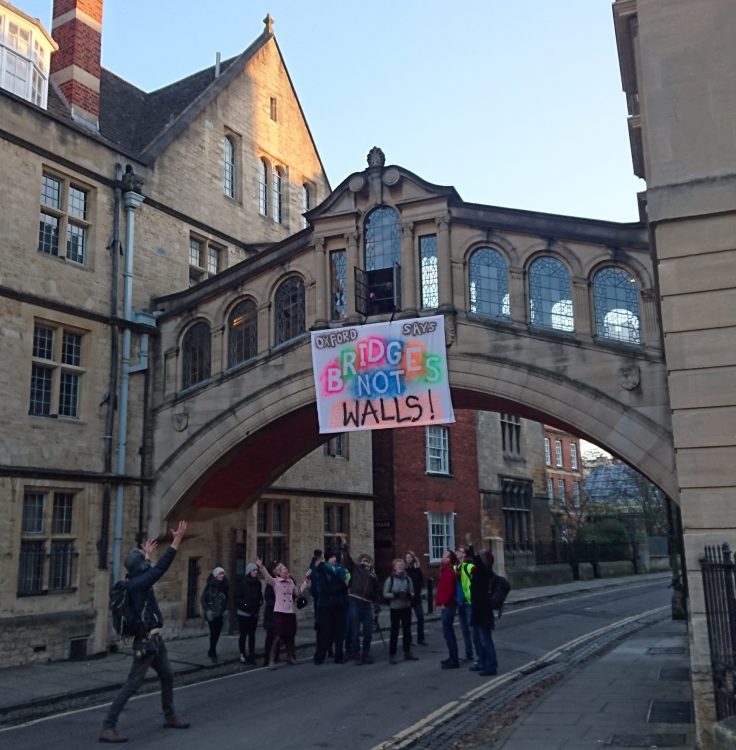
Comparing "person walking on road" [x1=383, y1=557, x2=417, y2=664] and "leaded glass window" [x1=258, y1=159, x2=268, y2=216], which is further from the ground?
"leaded glass window" [x1=258, y1=159, x2=268, y2=216]

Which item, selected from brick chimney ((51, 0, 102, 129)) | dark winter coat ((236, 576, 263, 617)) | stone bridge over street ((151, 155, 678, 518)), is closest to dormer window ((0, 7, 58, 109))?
brick chimney ((51, 0, 102, 129))

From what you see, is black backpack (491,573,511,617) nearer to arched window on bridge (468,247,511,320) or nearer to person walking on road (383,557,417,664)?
person walking on road (383,557,417,664)

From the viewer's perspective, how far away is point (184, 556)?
735 inches

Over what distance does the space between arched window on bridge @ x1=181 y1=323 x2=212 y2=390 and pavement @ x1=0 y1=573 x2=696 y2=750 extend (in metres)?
5.55

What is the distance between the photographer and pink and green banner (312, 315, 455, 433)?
15.7m

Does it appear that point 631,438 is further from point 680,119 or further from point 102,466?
point 102,466

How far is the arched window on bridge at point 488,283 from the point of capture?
51.0 ft

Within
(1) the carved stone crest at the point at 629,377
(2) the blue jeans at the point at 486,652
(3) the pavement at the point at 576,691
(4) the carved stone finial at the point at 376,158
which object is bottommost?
(3) the pavement at the point at 576,691

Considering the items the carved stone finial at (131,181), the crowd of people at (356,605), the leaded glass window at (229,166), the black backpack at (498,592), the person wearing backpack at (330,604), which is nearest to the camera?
the black backpack at (498,592)

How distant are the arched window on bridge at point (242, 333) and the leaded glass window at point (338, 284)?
1933mm

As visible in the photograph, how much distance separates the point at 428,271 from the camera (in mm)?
16188

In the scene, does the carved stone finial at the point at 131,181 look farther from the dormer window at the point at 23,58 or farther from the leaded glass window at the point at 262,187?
the leaded glass window at the point at 262,187

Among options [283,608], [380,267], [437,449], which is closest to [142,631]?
[283,608]

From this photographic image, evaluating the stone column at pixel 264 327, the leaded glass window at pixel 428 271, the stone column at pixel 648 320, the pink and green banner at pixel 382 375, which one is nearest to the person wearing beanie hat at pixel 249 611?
the pink and green banner at pixel 382 375
